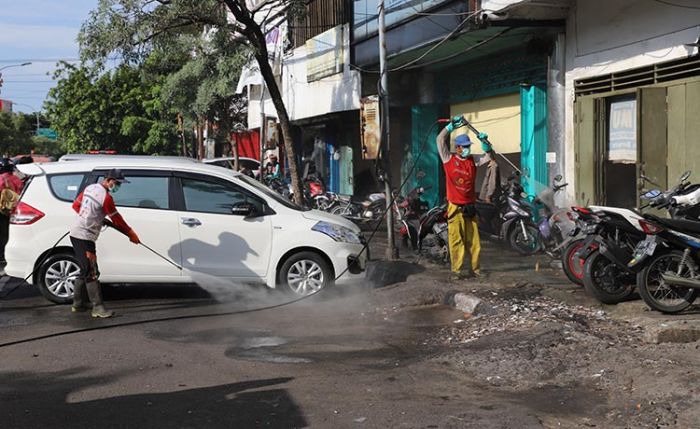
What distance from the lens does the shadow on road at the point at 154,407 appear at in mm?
5023

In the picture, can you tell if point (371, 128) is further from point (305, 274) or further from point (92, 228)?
point (92, 228)

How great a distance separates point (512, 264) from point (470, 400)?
249 inches

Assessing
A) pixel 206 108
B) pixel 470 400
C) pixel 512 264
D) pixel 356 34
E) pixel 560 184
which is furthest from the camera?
pixel 206 108

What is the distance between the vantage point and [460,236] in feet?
32.9

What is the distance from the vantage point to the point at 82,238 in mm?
8633

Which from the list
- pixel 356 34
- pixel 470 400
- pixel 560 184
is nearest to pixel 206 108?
pixel 356 34

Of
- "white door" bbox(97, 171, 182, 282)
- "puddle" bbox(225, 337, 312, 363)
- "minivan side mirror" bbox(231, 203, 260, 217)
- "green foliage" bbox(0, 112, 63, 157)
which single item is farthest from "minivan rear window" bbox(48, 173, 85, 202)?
"green foliage" bbox(0, 112, 63, 157)

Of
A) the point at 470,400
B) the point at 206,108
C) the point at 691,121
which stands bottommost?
the point at 470,400

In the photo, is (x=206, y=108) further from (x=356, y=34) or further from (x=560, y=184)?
(x=560, y=184)

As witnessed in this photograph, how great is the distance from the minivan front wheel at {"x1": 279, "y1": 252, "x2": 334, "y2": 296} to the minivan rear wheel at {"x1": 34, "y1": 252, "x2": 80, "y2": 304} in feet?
8.71

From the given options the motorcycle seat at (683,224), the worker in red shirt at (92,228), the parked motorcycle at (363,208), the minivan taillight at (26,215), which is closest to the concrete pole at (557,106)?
the parked motorcycle at (363,208)

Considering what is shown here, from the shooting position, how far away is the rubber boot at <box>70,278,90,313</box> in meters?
8.94

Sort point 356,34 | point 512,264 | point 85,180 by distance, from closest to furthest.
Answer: point 85,180 < point 512,264 < point 356,34

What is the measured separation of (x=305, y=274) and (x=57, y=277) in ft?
10.3
